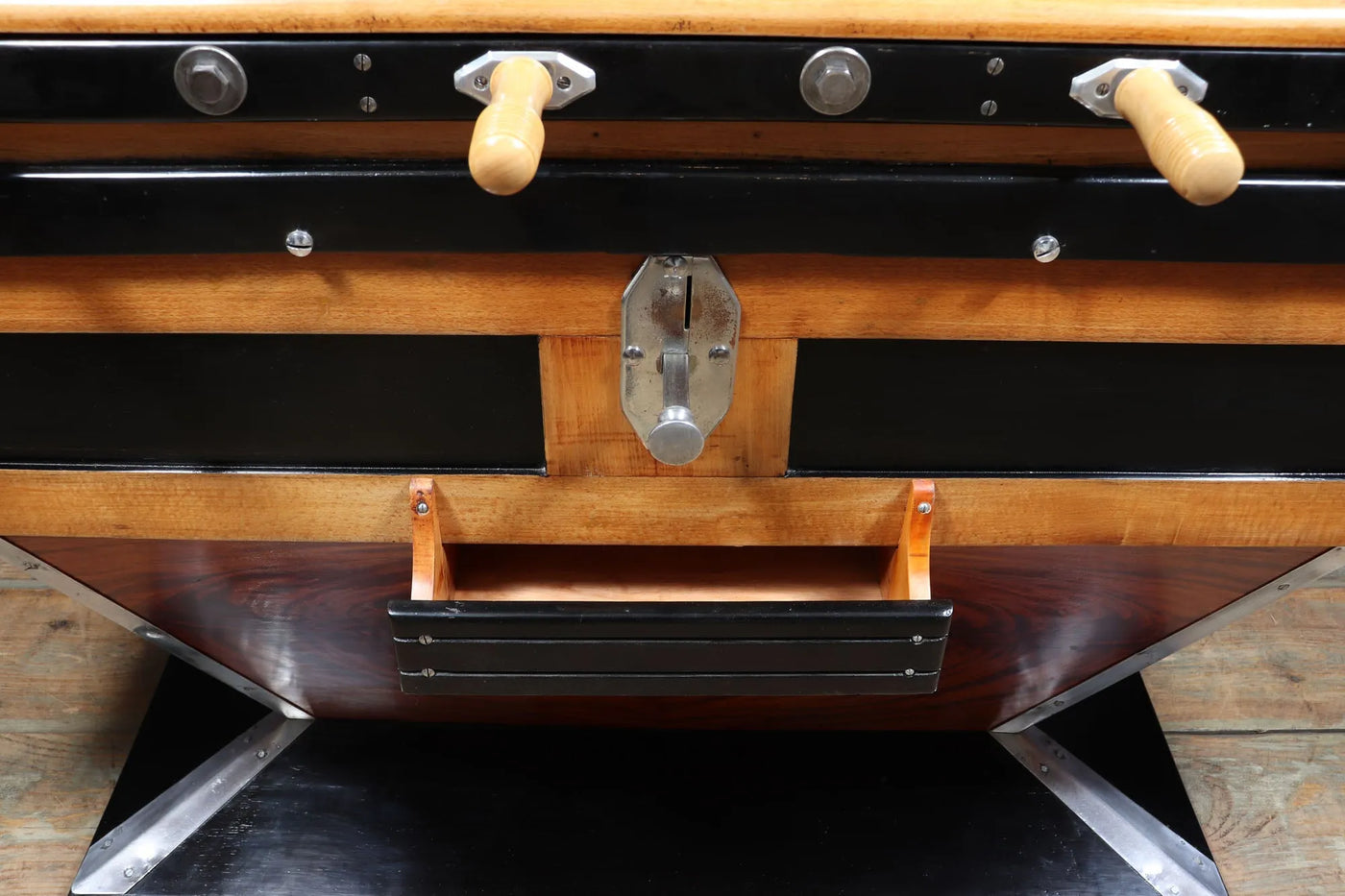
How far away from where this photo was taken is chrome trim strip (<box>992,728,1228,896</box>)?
135 cm

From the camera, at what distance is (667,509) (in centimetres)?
106

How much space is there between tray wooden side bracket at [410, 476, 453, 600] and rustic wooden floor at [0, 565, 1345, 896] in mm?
687

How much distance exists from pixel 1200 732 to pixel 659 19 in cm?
128

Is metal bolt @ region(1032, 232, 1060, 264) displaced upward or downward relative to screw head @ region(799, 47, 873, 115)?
downward

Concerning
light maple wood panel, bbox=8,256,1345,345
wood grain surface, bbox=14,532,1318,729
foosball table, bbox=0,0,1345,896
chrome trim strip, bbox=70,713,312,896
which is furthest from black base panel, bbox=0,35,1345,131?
chrome trim strip, bbox=70,713,312,896

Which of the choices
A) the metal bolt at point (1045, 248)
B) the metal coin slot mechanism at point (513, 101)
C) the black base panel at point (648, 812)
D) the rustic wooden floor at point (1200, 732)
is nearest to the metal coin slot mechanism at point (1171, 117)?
the metal bolt at point (1045, 248)

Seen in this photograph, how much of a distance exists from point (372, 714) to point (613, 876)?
1.30 feet

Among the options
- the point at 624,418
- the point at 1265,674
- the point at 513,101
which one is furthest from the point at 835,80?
the point at 1265,674

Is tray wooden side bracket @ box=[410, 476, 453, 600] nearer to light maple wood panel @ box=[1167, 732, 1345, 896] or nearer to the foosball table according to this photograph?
the foosball table

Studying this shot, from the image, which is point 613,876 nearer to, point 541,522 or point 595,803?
point 595,803

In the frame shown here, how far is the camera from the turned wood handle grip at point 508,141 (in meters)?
0.66

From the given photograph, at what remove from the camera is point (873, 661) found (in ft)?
3.48

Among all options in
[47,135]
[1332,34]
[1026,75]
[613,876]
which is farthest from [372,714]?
[1332,34]

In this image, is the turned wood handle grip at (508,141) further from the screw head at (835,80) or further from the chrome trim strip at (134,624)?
the chrome trim strip at (134,624)
